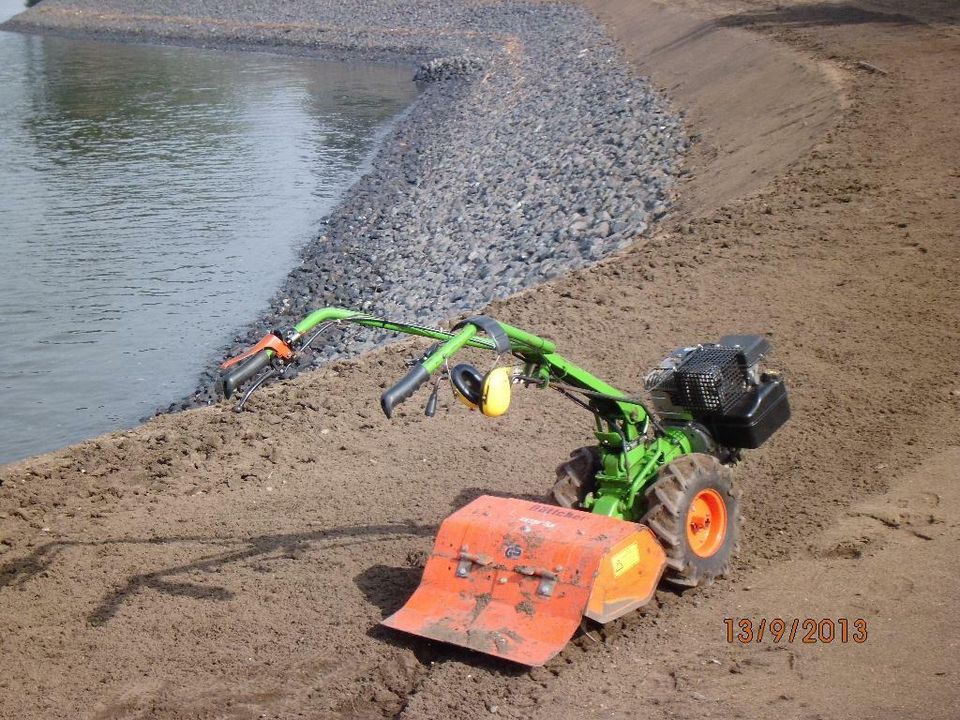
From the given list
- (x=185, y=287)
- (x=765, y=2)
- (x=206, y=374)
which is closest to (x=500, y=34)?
(x=765, y=2)

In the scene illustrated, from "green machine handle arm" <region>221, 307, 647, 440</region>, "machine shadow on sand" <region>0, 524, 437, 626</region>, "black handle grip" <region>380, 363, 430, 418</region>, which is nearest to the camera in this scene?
"black handle grip" <region>380, 363, 430, 418</region>

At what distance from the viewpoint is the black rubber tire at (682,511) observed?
7.00 m

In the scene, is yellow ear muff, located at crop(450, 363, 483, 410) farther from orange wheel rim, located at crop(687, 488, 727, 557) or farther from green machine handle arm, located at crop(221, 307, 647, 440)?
orange wheel rim, located at crop(687, 488, 727, 557)

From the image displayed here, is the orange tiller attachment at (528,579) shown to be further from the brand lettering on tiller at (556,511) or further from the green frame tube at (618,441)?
the green frame tube at (618,441)

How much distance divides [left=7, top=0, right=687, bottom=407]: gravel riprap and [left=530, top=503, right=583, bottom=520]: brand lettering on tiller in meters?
9.19

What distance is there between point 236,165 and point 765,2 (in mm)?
17059

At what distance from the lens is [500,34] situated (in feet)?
175

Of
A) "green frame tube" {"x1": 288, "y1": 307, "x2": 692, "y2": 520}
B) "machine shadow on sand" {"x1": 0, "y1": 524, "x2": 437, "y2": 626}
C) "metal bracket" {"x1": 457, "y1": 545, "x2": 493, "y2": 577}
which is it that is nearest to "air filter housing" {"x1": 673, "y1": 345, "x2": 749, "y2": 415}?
"green frame tube" {"x1": 288, "y1": 307, "x2": 692, "y2": 520}

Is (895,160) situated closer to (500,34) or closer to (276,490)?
(276,490)

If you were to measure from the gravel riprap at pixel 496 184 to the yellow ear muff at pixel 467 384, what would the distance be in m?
10.3

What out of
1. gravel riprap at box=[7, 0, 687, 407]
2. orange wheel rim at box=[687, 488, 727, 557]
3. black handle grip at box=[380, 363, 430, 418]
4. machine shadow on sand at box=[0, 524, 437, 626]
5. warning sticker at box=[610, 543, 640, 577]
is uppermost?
black handle grip at box=[380, 363, 430, 418]
